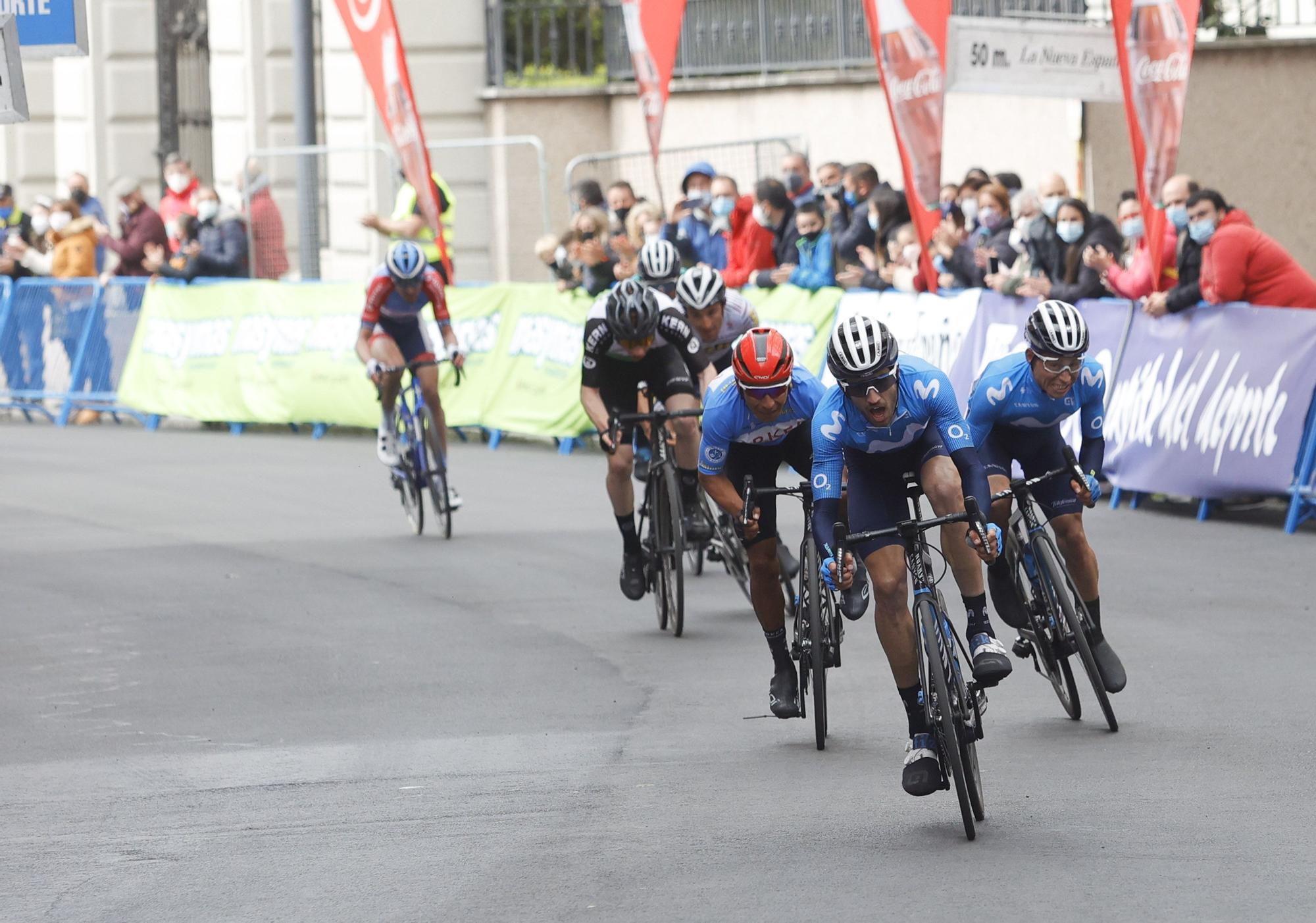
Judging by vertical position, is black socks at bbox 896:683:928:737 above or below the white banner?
below

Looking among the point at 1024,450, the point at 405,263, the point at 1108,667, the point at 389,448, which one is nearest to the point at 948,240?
the point at 405,263

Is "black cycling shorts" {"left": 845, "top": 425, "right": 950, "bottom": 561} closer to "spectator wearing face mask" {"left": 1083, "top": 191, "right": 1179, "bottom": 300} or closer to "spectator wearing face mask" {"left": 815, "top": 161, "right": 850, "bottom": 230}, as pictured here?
"spectator wearing face mask" {"left": 1083, "top": 191, "right": 1179, "bottom": 300}

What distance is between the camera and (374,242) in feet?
85.7

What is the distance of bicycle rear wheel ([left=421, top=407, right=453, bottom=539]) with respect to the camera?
14438 millimetres

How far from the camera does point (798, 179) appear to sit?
1883 centimetres

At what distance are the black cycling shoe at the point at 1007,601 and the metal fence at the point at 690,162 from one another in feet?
40.2

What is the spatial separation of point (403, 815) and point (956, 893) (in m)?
2.05

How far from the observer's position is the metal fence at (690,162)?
71.4 feet

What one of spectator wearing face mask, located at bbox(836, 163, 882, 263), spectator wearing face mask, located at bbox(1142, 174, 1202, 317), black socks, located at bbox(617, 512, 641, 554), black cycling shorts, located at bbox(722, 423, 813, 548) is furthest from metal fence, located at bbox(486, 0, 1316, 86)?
black cycling shorts, located at bbox(722, 423, 813, 548)

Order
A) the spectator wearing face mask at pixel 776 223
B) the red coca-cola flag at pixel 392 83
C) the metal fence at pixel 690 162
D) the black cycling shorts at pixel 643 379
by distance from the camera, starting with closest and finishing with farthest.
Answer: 1. the black cycling shorts at pixel 643 379
2. the spectator wearing face mask at pixel 776 223
3. the red coca-cola flag at pixel 392 83
4. the metal fence at pixel 690 162

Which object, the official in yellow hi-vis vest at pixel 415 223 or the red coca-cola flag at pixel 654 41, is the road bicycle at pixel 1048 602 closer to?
the red coca-cola flag at pixel 654 41

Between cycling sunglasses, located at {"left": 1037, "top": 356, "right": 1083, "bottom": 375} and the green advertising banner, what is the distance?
29.3ft

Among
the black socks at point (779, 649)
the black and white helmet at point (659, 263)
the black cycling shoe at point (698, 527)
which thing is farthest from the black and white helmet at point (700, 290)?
the black socks at point (779, 649)

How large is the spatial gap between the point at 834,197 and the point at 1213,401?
205 inches
